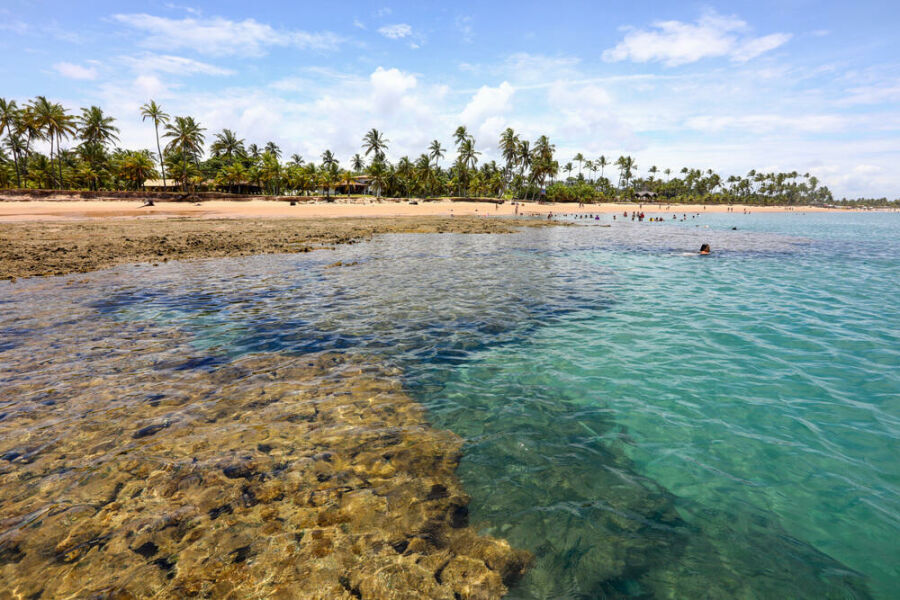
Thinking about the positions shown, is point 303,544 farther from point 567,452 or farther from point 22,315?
point 22,315

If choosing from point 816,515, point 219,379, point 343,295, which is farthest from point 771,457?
point 343,295

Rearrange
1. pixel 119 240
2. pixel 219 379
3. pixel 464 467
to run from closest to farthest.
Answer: pixel 464 467 → pixel 219 379 → pixel 119 240

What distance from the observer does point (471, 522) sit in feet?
14.9

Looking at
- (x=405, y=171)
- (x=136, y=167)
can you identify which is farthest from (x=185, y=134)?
(x=405, y=171)

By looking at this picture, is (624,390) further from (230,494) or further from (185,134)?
(185,134)

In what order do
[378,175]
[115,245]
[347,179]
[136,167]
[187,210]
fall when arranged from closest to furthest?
[115,245] → [187,210] → [136,167] → [347,179] → [378,175]

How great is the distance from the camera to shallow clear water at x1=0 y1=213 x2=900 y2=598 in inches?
168

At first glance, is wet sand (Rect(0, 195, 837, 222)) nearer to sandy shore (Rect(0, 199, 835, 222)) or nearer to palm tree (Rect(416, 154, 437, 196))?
sandy shore (Rect(0, 199, 835, 222))

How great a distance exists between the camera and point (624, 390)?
7.94m

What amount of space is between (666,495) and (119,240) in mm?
35879

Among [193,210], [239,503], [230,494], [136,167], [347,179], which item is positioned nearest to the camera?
[239,503]

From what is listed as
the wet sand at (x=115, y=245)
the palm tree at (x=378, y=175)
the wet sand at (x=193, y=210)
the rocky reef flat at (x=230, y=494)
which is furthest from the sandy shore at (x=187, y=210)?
the rocky reef flat at (x=230, y=494)

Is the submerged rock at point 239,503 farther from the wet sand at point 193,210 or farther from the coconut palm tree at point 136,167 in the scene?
the coconut palm tree at point 136,167

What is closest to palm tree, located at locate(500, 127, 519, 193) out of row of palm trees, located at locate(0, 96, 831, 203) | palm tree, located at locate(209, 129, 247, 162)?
row of palm trees, located at locate(0, 96, 831, 203)
